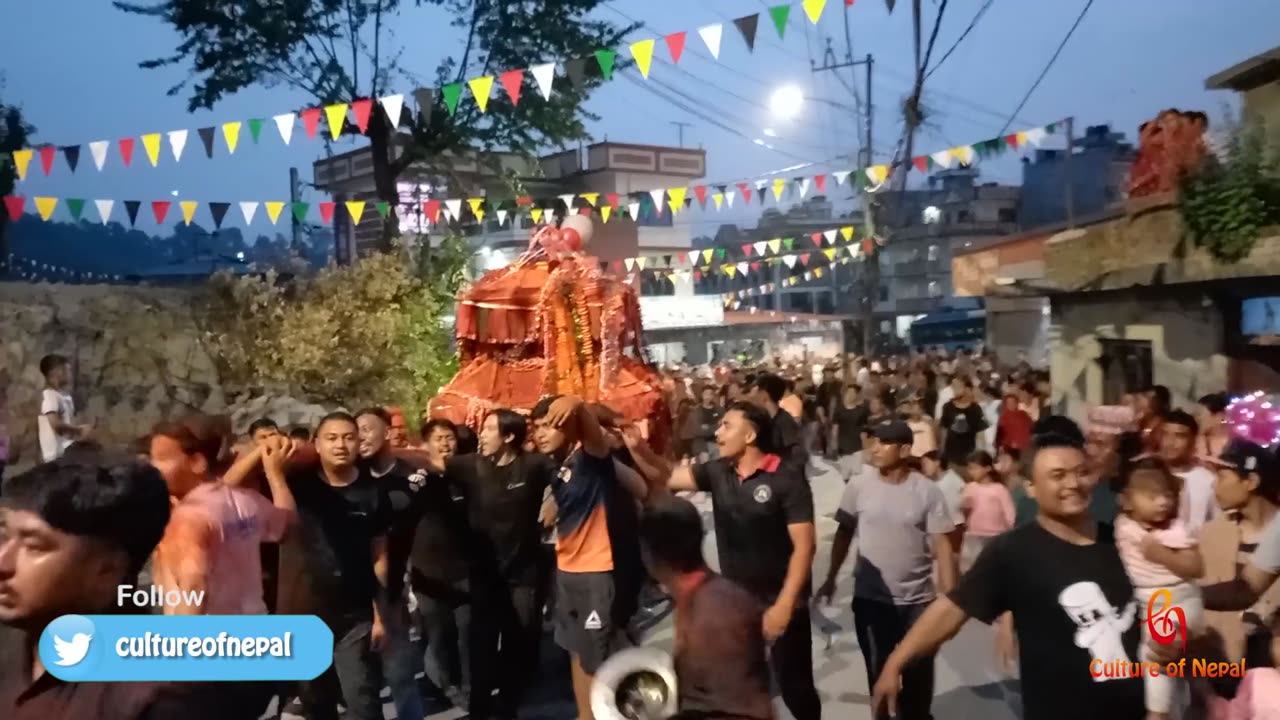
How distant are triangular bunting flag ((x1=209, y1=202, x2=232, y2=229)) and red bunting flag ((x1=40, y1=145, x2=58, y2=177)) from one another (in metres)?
0.98

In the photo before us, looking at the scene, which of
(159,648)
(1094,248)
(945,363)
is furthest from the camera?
(945,363)

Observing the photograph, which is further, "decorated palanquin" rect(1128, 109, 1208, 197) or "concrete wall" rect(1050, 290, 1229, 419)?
"concrete wall" rect(1050, 290, 1229, 419)

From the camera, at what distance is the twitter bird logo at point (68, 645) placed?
229 cm

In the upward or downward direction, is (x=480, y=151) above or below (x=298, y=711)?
above

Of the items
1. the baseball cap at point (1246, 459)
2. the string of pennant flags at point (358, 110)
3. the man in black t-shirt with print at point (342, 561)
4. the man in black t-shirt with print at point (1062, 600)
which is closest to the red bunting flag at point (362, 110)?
the string of pennant flags at point (358, 110)

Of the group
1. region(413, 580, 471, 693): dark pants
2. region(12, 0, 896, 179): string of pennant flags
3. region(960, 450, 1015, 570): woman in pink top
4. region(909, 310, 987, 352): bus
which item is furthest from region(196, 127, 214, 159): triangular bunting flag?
region(909, 310, 987, 352): bus

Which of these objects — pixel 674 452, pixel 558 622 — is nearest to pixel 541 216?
pixel 674 452

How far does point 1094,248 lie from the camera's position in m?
5.68

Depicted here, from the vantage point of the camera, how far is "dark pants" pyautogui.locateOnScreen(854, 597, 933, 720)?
9.98 feet

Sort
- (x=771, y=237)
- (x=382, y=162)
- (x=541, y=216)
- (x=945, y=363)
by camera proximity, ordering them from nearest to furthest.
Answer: (x=382, y=162) → (x=541, y=216) → (x=945, y=363) → (x=771, y=237)

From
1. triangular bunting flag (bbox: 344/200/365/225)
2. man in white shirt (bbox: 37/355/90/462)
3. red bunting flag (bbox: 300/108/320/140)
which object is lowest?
man in white shirt (bbox: 37/355/90/462)

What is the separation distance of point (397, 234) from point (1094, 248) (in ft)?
17.3

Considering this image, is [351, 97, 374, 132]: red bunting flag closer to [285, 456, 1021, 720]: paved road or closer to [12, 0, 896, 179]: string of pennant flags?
[12, 0, 896, 179]: string of pennant flags

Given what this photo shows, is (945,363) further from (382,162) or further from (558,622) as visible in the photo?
(558,622)
